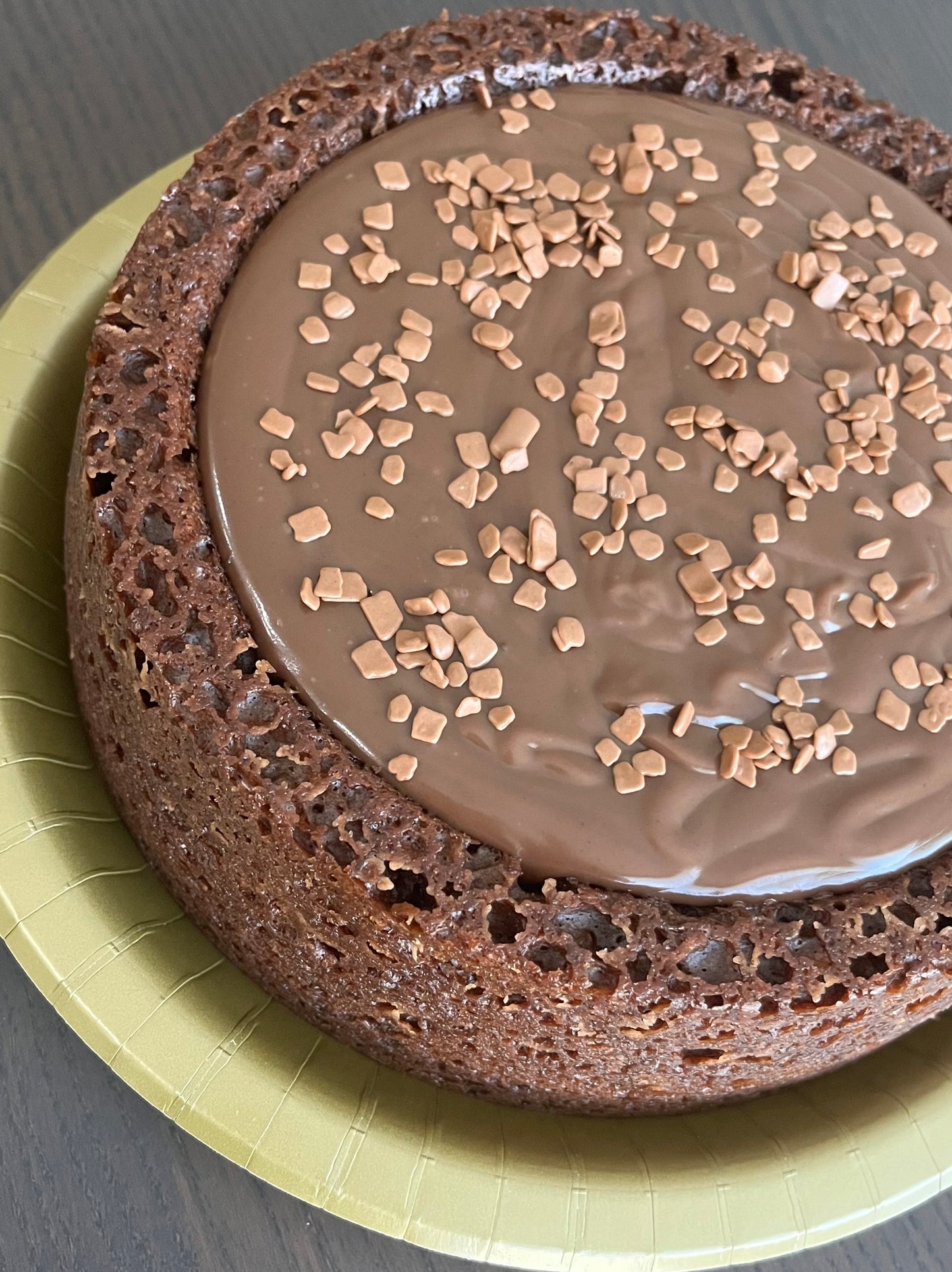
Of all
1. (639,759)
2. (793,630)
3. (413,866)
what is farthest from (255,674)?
(793,630)

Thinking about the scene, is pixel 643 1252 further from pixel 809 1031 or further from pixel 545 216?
pixel 545 216

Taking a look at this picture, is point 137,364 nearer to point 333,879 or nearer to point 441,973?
point 333,879

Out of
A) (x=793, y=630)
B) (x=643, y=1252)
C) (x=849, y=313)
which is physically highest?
(x=849, y=313)

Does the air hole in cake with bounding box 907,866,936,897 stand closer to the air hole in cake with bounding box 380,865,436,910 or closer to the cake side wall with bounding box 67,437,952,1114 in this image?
the cake side wall with bounding box 67,437,952,1114

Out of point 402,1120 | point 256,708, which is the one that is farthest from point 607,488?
point 402,1120

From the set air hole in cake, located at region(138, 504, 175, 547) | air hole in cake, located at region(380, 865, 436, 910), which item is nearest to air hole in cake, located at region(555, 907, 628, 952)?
air hole in cake, located at region(380, 865, 436, 910)

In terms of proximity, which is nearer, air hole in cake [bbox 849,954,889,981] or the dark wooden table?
air hole in cake [bbox 849,954,889,981]

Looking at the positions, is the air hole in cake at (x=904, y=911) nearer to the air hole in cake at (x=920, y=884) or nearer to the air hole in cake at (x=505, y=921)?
the air hole in cake at (x=920, y=884)

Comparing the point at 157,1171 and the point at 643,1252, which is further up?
the point at 643,1252
